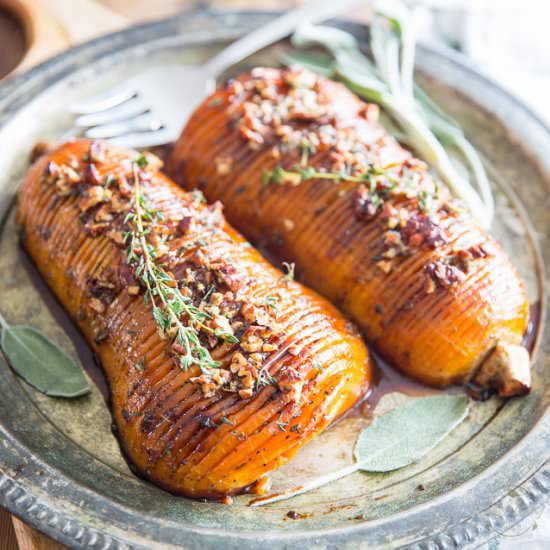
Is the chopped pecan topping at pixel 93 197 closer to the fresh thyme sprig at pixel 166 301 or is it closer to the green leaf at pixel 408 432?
the fresh thyme sprig at pixel 166 301

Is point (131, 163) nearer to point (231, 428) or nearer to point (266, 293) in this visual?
point (266, 293)

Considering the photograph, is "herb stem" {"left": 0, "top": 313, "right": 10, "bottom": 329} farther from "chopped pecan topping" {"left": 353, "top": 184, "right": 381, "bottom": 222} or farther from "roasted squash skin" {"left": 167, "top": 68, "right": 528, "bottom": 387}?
"chopped pecan topping" {"left": 353, "top": 184, "right": 381, "bottom": 222}

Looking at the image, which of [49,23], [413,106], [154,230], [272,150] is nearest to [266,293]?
[154,230]

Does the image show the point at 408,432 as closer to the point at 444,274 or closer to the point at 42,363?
the point at 444,274

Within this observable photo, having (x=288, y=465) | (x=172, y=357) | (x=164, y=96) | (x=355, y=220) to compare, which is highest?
(x=164, y=96)

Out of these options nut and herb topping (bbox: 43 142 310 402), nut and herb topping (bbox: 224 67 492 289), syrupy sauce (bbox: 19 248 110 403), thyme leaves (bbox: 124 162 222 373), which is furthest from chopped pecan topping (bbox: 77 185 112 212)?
nut and herb topping (bbox: 224 67 492 289)

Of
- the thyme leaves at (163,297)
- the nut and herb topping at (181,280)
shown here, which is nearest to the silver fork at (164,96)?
the nut and herb topping at (181,280)

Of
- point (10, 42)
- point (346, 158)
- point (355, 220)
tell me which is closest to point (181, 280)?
point (355, 220)
